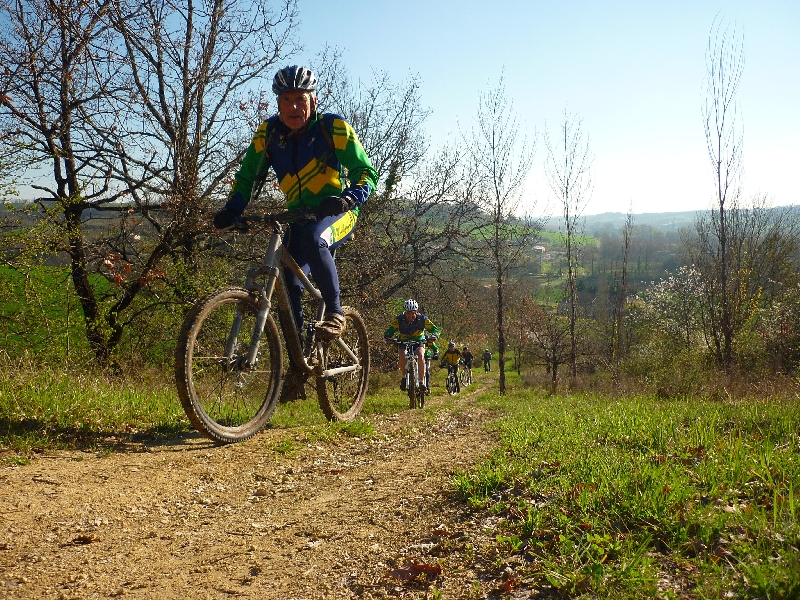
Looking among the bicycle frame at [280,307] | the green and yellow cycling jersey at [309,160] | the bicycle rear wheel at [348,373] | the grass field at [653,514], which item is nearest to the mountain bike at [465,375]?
the bicycle rear wheel at [348,373]

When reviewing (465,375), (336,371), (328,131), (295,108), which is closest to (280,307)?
(336,371)

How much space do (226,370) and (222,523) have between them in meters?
1.45

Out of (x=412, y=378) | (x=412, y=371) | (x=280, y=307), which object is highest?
(x=280, y=307)

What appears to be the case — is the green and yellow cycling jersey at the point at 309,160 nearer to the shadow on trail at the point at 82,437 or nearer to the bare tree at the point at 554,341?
the shadow on trail at the point at 82,437

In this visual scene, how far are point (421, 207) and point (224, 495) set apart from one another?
17.8m

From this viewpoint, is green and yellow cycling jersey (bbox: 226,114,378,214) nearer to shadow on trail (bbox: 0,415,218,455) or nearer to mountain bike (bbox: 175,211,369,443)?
mountain bike (bbox: 175,211,369,443)

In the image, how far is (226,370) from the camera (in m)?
3.94

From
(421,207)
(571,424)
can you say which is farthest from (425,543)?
(421,207)

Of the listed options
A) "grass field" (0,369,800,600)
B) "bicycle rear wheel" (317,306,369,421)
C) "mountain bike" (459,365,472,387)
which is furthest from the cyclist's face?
"mountain bike" (459,365,472,387)

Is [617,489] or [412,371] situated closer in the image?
[617,489]

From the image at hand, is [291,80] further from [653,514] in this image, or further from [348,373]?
[653,514]

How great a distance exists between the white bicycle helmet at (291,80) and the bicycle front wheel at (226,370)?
5.60 ft

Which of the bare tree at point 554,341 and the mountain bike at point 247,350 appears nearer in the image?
the mountain bike at point 247,350

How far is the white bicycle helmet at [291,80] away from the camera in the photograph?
4273 mm
